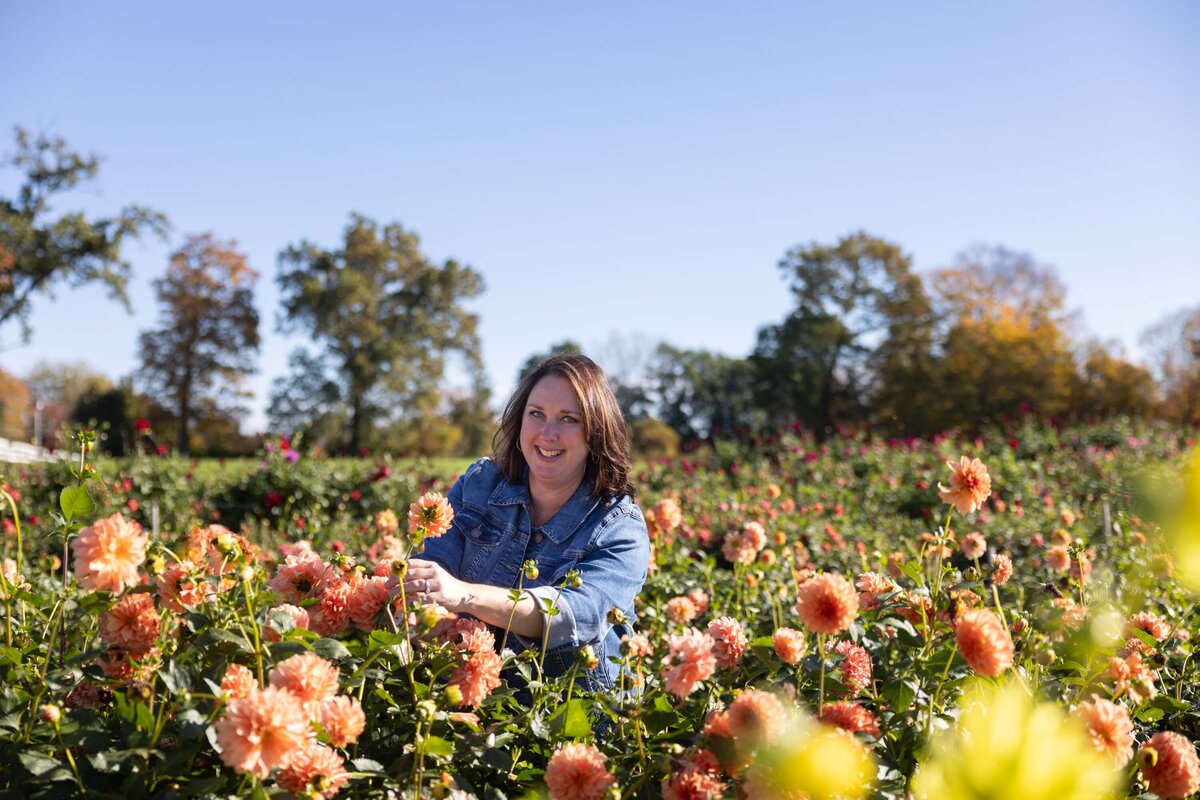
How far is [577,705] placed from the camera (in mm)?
1356

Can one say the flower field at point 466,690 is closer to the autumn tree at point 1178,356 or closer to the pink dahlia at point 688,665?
the pink dahlia at point 688,665

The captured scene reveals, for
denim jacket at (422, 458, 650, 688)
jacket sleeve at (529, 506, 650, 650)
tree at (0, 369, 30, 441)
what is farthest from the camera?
tree at (0, 369, 30, 441)

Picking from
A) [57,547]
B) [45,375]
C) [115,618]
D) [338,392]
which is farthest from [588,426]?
[45,375]

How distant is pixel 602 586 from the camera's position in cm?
191

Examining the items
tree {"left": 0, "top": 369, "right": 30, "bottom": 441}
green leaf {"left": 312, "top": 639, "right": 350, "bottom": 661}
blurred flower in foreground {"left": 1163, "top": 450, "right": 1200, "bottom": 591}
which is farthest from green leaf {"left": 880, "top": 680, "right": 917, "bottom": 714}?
tree {"left": 0, "top": 369, "right": 30, "bottom": 441}

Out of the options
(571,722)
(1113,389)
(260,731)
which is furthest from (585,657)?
(1113,389)

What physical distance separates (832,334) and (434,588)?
27.6 meters

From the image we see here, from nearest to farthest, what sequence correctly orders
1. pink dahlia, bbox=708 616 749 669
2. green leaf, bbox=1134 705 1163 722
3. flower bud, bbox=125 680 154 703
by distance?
flower bud, bbox=125 680 154 703
pink dahlia, bbox=708 616 749 669
green leaf, bbox=1134 705 1163 722

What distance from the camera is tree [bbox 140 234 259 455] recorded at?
99.7 ft

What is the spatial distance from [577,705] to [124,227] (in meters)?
28.9

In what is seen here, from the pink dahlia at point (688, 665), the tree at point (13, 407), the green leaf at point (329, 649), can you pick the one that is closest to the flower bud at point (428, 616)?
the green leaf at point (329, 649)

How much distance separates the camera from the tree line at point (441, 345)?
22.4 m

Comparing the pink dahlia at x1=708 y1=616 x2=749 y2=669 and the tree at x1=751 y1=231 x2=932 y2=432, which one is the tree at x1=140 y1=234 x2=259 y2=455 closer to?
the tree at x1=751 y1=231 x2=932 y2=432

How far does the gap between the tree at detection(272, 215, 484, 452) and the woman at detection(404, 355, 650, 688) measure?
25.8 metres
